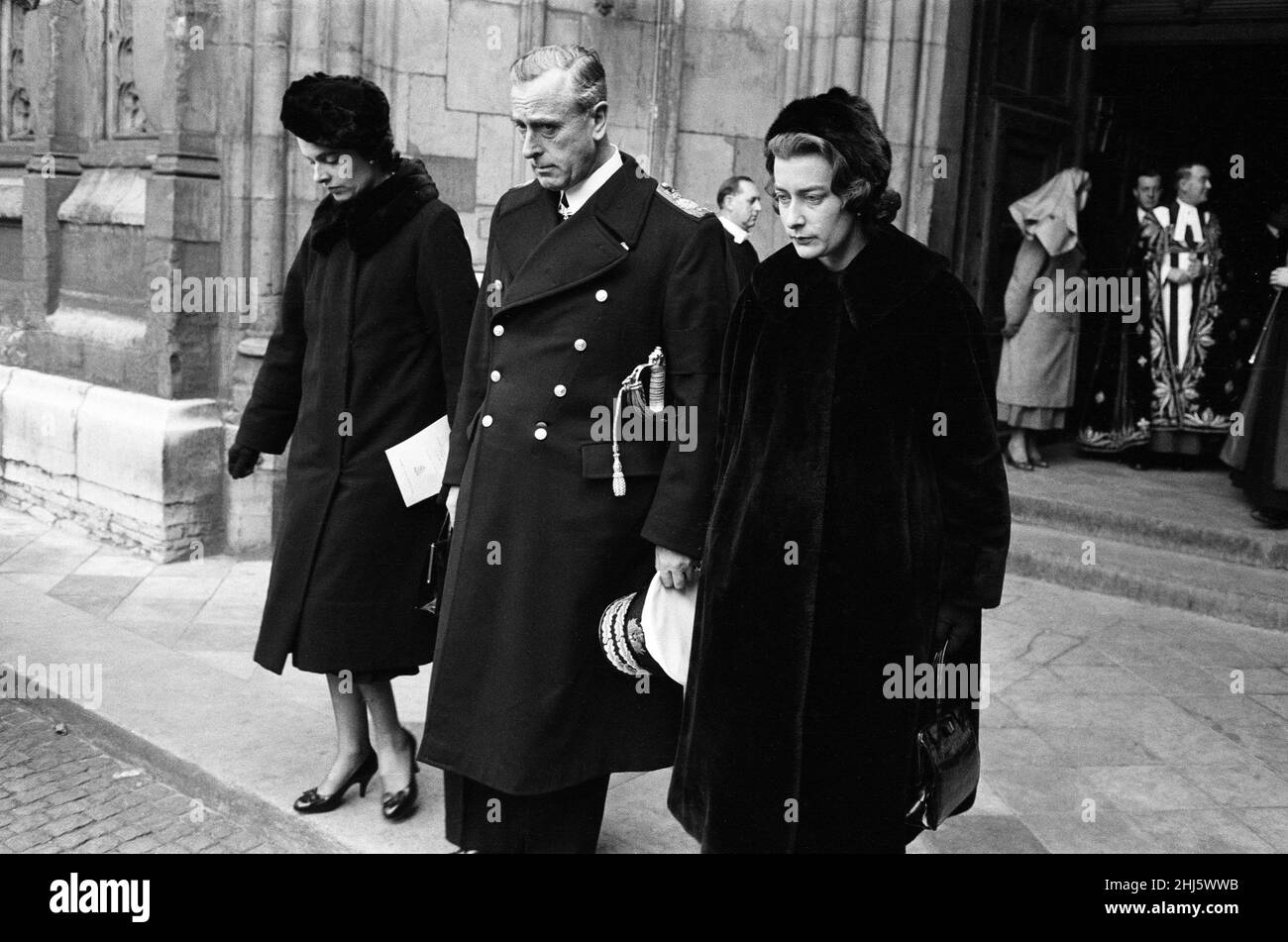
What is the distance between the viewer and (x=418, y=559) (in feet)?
12.9

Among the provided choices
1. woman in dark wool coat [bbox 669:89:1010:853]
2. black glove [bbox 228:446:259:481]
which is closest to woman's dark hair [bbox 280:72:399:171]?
black glove [bbox 228:446:259:481]

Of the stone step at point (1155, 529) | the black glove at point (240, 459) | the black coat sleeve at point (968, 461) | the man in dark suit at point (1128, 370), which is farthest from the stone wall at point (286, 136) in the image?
the black coat sleeve at point (968, 461)

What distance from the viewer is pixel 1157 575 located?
668 cm

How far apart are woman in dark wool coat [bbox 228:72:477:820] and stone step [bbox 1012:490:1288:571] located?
14.6ft

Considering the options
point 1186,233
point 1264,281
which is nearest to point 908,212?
point 1186,233

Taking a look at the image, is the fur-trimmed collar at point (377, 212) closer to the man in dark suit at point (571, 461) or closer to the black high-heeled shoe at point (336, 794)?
the man in dark suit at point (571, 461)

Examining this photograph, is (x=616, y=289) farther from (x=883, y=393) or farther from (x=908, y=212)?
(x=908, y=212)

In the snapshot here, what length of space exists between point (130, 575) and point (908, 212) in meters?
4.43

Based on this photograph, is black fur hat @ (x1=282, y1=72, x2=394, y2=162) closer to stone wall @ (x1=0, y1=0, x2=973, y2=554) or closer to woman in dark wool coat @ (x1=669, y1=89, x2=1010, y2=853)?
woman in dark wool coat @ (x1=669, y1=89, x2=1010, y2=853)

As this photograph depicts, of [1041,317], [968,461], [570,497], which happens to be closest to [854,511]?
[968,461]

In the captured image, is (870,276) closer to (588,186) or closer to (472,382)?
(588,186)

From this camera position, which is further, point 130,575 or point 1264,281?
point 1264,281

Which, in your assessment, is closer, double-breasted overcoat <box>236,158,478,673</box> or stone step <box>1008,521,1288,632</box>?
double-breasted overcoat <box>236,158,478,673</box>

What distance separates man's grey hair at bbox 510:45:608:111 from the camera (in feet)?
10.6
